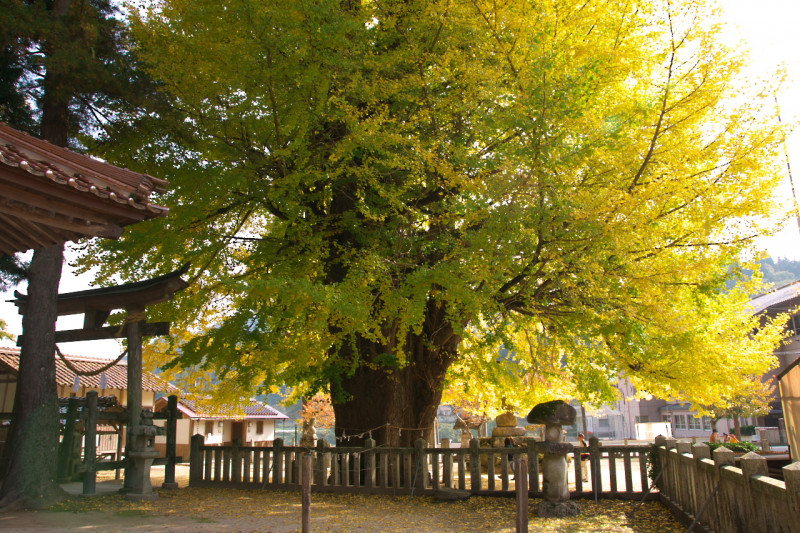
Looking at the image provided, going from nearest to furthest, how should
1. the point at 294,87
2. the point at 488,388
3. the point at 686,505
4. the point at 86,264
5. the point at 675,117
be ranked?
the point at 686,505 → the point at 675,117 → the point at 294,87 → the point at 86,264 → the point at 488,388

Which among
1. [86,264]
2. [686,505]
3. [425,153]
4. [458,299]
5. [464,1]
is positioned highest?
[464,1]

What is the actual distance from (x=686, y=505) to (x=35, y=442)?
1009cm

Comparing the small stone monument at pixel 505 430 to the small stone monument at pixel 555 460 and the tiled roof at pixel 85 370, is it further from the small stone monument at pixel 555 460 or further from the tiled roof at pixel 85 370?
the tiled roof at pixel 85 370

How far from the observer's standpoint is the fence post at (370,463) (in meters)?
11.5

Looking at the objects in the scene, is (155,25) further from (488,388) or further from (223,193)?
(488,388)

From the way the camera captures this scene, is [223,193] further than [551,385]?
No

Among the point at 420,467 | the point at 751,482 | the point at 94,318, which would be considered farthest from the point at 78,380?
the point at 751,482

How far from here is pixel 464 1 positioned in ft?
28.6

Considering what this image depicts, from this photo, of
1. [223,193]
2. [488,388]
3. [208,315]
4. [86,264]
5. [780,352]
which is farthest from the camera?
[780,352]

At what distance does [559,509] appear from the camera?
30.5ft

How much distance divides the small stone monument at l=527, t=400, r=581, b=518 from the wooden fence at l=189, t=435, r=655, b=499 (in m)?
0.52

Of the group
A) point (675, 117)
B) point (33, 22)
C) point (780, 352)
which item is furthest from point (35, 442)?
point (780, 352)

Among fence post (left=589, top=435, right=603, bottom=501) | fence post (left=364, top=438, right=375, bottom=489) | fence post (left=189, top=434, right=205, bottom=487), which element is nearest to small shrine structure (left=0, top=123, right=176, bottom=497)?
fence post (left=189, top=434, right=205, bottom=487)

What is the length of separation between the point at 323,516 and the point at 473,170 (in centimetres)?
614
